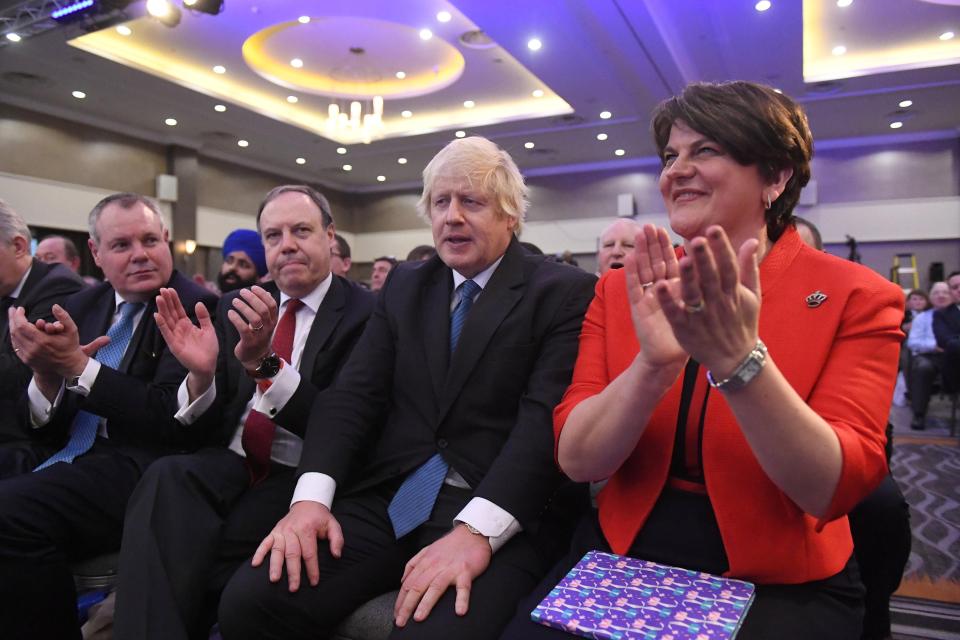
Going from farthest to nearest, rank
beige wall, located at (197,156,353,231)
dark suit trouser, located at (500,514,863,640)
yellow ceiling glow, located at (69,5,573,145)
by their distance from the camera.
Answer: beige wall, located at (197,156,353,231) → yellow ceiling glow, located at (69,5,573,145) → dark suit trouser, located at (500,514,863,640)

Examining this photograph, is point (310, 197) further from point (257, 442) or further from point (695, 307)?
point (695, 307)

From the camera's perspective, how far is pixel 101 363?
1.94m

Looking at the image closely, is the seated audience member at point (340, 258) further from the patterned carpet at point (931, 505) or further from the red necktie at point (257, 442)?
the patterned carpet at point (931, 505)

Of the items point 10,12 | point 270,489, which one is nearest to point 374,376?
point 270,489

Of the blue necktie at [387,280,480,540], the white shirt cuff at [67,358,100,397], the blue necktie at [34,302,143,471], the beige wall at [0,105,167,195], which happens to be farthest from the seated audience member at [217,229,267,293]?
the beige wall at [0,105,167,195]

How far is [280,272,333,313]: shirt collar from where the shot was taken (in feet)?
6.96

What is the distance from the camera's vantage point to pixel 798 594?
43.5 inches

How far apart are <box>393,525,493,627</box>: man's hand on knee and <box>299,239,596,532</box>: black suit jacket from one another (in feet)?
0.40

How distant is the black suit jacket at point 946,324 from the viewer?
5.92m

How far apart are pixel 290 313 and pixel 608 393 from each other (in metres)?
1.33

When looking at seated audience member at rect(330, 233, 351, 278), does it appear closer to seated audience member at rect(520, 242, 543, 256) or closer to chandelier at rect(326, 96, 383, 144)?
seated audience member at rect(520, 242, 543, 256)

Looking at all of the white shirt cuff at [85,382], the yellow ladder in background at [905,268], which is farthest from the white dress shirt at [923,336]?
the white shirt cuff at [85,382]

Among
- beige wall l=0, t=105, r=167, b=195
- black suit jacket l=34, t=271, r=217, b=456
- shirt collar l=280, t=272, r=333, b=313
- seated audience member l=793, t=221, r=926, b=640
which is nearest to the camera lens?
seated audience member l=793, t=221, r=926, b=640

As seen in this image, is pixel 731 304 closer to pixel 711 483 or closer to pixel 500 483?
pixel 711 483
